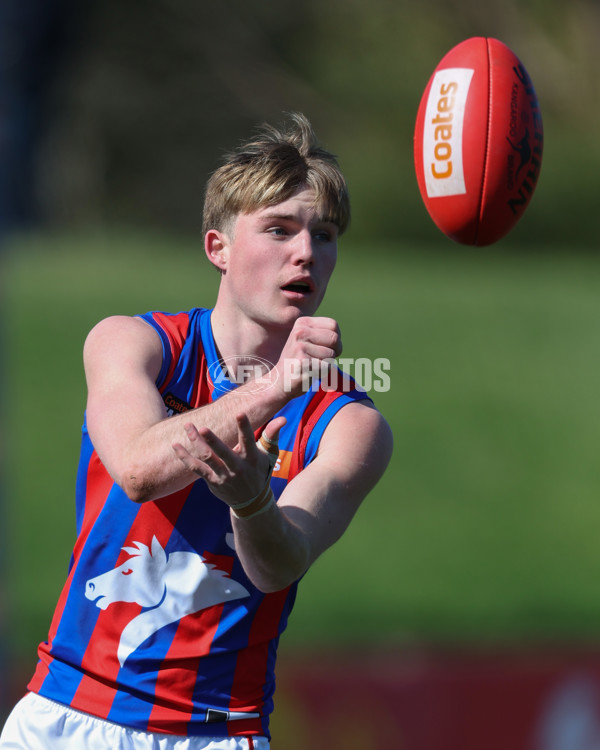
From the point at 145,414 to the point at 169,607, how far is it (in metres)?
0.64

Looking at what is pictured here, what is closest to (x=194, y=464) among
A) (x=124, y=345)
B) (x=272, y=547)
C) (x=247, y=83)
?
(x=272, y=547)

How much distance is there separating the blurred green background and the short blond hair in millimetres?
2057

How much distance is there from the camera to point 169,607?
3.23 m

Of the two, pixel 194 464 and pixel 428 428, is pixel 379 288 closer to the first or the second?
pixel 428 428

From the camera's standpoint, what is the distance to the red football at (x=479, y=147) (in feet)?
12.8

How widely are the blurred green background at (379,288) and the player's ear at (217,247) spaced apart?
76.1 inches

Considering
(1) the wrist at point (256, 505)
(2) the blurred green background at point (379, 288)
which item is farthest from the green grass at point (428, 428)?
(1) the wrist at point (256, 505)

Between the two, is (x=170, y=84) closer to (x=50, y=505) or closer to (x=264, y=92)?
(x=264, y=92)

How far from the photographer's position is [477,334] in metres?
15.7

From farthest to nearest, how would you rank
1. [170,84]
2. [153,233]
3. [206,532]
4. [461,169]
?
1. [170,84]
2. [153,233]
3. [461,169]
4. [206,532]

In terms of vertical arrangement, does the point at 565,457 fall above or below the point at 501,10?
below

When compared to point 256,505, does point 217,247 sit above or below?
above

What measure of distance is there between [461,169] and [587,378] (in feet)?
38.9

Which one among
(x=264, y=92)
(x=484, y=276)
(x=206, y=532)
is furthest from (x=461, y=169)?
(x=264, y=92)
